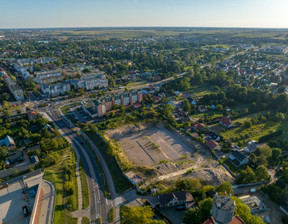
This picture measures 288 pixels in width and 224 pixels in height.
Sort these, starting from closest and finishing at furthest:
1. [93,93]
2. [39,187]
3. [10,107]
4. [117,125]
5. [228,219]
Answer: [228,219] < [39,187] < [117,125] < [10,107] < [93,93]

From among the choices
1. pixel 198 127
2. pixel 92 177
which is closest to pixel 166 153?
pixel 198 127

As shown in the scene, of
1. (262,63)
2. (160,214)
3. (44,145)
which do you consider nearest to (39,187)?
(44,145)

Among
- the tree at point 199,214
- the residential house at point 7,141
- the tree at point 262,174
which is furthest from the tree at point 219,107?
the residential house at point 7,141

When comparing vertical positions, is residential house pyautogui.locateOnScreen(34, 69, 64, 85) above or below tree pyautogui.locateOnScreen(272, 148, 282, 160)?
above

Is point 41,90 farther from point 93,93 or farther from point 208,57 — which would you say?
point 208,57

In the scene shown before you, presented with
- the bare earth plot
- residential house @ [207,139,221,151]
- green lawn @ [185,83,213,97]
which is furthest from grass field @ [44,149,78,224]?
green lawn @ [185,83,213,97]

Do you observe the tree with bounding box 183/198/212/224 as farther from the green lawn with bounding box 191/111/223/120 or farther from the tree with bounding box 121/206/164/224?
the green lawn with bounding box 191/111/223/120
